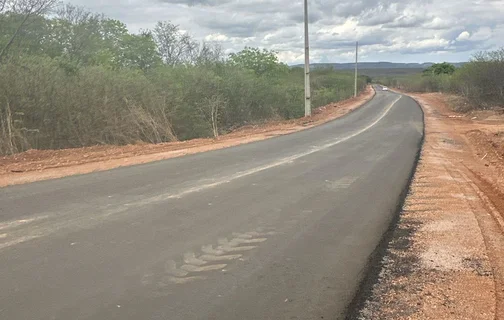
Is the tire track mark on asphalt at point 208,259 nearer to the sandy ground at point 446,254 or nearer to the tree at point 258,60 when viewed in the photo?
the sandy ground at point 446,254

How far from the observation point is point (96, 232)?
18.3ft

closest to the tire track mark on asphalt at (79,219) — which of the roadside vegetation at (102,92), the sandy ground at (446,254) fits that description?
the sandy ground at (446,254)

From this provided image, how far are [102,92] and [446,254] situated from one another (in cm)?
1551

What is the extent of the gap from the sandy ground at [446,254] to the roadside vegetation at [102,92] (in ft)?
38.7

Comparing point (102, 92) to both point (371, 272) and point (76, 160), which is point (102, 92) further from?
point (371, 272)

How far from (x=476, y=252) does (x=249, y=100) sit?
25.1 meters

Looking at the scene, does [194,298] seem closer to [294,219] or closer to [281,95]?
[294,219]

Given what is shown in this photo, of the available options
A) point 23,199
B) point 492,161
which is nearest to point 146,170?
point 23,199

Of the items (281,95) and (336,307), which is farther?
(281,95)

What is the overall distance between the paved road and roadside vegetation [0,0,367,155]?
23.1ft

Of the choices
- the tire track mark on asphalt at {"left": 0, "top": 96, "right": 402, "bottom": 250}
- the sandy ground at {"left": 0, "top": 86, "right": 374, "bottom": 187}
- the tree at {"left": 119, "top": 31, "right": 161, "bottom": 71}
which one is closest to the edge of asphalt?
the tire track mark on asphalt at {"left": 0, "top": 96, "right": 402, "bottom": 250}

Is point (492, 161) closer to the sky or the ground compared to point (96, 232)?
closer to the ground

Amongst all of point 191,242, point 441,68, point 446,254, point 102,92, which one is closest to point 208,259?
point 191,242

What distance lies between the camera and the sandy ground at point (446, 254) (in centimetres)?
387
